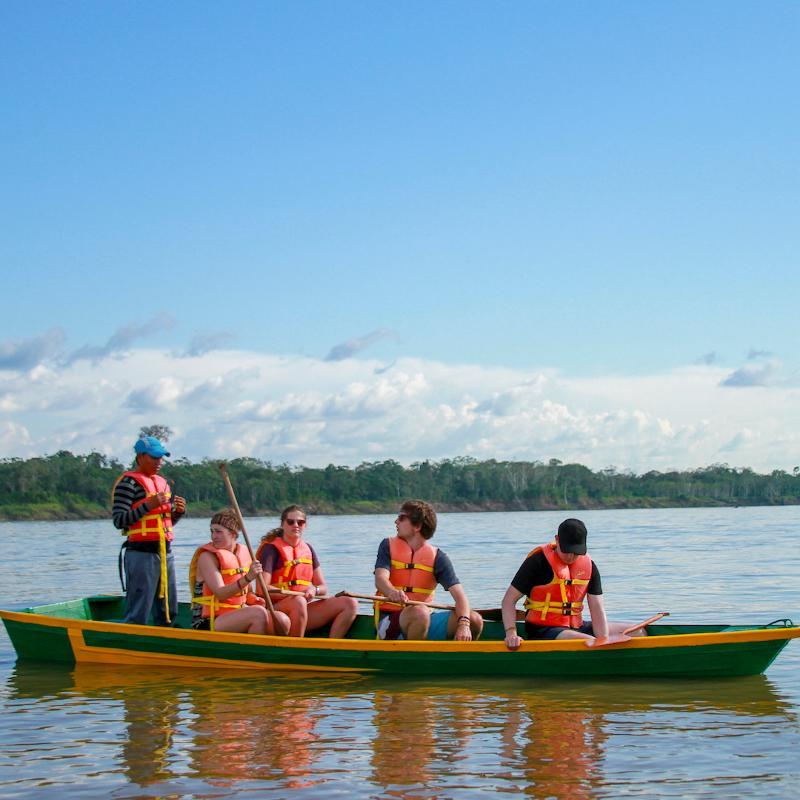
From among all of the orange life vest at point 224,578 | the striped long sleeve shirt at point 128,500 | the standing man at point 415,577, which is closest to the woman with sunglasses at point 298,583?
the orange life vest at point 224,578

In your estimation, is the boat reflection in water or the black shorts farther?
the black shorts

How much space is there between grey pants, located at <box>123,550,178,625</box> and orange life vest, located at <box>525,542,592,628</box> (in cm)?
310

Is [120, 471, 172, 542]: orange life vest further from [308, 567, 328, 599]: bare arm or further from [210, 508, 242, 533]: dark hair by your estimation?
[308, 567, 328, 599]: bare arm

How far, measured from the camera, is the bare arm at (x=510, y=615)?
8.09 m

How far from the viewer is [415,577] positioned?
8.80 m

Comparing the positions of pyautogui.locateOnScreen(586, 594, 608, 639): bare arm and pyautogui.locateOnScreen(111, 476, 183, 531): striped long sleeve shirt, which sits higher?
pyautogui.locateOnScreen(111, 476, 183, 531): striped long sleeve shirt

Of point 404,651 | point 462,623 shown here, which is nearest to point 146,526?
point 404,651

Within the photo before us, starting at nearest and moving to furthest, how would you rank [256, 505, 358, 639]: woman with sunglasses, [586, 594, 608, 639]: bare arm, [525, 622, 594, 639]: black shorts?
[586, 594, 608, 639]: bare arm
[525, 622, 594, 639]: black shorts
[256, 505, 358, 639]: woman with sunglasses

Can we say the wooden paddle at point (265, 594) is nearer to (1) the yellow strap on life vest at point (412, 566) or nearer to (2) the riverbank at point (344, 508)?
(1) the yellow strap on life vest at point (412, 566)

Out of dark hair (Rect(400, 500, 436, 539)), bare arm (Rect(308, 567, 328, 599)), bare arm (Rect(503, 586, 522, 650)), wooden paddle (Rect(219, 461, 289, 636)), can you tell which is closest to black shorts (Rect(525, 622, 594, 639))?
bare arm (Rect(503, 586, 522, 650))

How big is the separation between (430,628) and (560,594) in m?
1.21

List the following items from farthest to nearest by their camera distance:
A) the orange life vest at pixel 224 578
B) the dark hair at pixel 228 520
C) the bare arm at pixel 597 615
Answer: the orange life vest at pixel 224 578, the dark hair at pixel 228 520, the bare arm at pixel 597 615

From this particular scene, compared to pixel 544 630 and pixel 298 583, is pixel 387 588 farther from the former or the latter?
pixel 544 630

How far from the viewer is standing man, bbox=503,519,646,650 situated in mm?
7994
